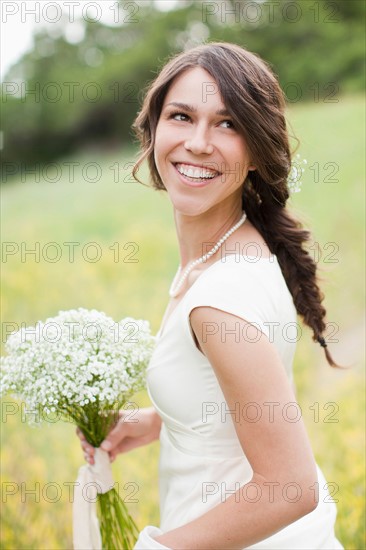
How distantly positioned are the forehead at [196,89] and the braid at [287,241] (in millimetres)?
411

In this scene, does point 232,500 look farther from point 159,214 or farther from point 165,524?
point 159,214

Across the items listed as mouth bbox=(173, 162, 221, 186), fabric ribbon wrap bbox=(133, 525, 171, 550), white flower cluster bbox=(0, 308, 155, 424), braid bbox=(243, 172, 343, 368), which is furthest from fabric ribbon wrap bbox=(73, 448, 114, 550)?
mouth bbox=(173, 162, 221, 186)

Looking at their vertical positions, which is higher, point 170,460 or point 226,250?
point 226,250

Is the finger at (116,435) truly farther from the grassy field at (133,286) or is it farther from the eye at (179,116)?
the eye at (179,116)

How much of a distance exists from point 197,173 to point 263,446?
79 centimetres

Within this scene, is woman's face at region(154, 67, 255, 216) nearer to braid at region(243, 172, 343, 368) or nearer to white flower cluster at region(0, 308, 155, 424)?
braid at region(243, 172, 343, 368)

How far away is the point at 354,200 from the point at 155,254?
3155 mm

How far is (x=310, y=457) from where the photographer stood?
5.15 feet

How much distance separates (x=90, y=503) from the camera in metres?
2.12

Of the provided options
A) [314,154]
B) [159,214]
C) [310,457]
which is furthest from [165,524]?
[314,154]

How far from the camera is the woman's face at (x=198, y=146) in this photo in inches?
73.1

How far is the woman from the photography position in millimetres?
1558

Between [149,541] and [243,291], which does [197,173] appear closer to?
[243,291]

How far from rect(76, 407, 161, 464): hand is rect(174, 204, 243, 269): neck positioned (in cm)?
60
